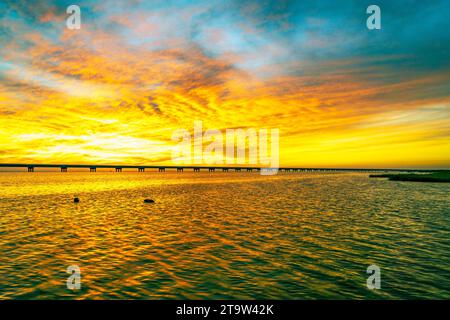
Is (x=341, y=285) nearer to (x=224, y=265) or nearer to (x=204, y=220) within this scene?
(x=224, y=265)

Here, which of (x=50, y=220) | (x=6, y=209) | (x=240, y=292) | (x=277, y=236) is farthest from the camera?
(x=6, y=209)

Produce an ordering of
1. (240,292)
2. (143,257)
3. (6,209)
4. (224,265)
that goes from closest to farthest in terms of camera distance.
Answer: (240,292)
(224,265)
(143,257)
(6,209)

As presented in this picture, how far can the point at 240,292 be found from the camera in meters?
14.2

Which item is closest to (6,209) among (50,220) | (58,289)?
(50,220)

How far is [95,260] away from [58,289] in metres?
4.79

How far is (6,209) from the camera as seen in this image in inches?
1722

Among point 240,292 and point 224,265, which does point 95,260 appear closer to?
point 224,265

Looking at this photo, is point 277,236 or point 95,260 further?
point 277,236
